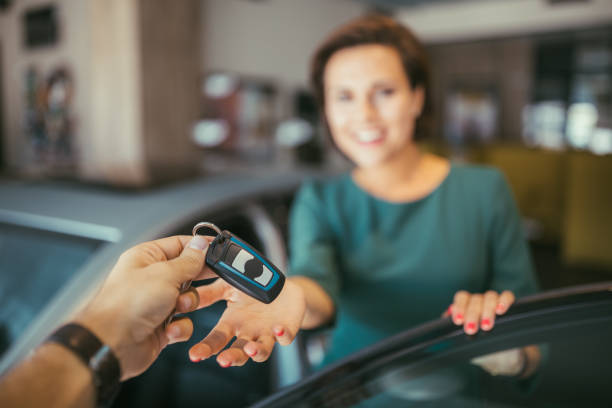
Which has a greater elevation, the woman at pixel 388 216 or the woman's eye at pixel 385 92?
the woman's eye at pixel 385 92

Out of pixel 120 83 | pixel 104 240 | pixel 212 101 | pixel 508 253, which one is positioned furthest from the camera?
pixel 212 101

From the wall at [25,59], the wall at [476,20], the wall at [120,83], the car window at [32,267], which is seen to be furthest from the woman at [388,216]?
the wall at [476,20]

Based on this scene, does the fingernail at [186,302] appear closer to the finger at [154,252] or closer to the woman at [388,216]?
the finger at [154,252]

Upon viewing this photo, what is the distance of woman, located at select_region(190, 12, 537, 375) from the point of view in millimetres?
817

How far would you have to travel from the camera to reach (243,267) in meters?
0.38

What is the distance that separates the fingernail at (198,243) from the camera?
38 cm

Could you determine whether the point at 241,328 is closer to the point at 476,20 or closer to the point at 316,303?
the point at 316,303

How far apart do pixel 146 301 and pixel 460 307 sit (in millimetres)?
403

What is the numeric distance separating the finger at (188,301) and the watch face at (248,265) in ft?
0.14

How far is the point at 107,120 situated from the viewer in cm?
244

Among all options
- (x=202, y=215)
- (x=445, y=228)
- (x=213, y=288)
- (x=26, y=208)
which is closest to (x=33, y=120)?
(x=26, y=208)

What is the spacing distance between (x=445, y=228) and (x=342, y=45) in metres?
0.38

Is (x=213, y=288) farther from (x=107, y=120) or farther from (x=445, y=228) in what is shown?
(x=107, y=120)

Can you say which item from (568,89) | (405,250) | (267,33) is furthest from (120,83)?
(568,89)
